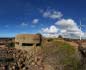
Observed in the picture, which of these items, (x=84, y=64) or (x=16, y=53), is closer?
(x=84, y=64)

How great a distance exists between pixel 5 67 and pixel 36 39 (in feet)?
31.9

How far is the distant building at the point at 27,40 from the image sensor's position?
28.9 m

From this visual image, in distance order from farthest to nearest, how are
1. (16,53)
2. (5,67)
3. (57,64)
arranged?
1. (16,53)
2. (5,67)
3. (57,64)

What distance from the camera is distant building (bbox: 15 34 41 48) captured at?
28.9 meters

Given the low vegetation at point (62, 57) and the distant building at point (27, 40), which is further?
the distant building at point (27, 40)

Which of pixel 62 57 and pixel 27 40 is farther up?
pixel 27 40

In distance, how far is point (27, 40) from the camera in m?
29.4

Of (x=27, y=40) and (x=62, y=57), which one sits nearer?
(x=62, y=57)

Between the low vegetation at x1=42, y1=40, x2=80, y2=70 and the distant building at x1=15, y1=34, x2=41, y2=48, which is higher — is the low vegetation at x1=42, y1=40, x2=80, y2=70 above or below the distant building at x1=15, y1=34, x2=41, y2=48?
below

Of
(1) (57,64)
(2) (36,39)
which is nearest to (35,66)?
(1) (57,64)

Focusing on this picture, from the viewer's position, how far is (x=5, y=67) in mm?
19891

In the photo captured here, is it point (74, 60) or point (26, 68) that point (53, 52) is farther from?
point (26, 68)

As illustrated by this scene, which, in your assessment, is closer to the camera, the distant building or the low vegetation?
the low vegetation

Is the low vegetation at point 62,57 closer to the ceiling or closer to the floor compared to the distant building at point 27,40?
closer to the floor
